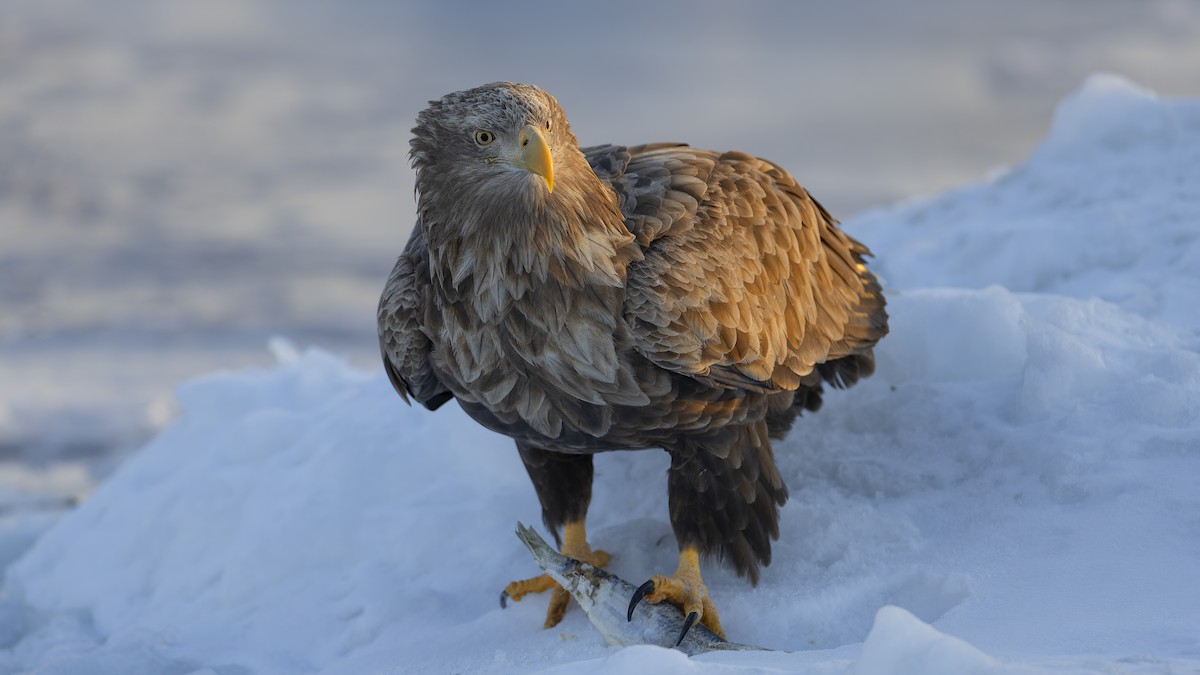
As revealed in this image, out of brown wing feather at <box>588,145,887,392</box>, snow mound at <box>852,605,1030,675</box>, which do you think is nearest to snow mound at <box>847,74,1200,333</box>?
brown wing feather at <box>588,145,887,392</box>

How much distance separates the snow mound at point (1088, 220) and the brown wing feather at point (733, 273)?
1.81 meters

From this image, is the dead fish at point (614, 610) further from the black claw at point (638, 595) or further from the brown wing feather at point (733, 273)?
the brown wing feather at point (733, 273)

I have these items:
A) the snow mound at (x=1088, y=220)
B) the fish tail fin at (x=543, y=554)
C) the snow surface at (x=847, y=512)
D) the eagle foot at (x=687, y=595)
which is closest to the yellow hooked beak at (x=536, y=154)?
the fish tail fin at (x=543, y=554)

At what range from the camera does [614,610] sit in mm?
4320

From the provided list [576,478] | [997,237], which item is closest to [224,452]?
[576,478]

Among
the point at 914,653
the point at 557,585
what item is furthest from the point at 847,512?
the point at 914,653

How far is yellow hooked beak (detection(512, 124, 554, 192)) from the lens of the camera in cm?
368

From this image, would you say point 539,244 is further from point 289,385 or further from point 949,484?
point 289,385

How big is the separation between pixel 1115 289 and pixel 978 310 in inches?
43.0

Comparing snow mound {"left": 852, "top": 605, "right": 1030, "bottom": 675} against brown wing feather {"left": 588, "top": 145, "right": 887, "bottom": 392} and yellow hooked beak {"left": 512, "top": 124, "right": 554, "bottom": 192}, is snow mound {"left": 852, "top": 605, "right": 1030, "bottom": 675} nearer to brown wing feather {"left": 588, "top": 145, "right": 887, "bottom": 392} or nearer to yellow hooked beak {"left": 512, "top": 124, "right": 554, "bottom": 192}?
brown wing feather {"left": 588, "top": 145, "right": 887, "bottom": 392}

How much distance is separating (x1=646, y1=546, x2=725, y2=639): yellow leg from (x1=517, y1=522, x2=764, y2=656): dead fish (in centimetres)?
6

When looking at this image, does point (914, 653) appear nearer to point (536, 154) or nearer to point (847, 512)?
point (536, 154)

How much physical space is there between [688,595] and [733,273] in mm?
1172

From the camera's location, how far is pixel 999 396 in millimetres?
5305
